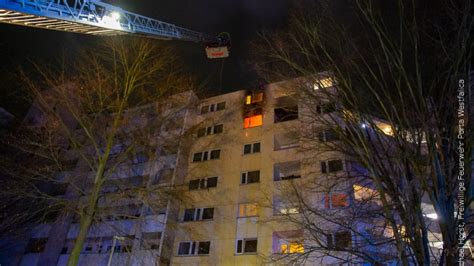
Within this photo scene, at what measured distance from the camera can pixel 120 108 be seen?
1436cm

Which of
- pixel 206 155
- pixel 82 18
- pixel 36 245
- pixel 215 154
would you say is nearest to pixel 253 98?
pixel 215 154

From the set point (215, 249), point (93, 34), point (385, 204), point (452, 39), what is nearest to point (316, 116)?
point (385, 204)

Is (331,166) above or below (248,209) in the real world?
above

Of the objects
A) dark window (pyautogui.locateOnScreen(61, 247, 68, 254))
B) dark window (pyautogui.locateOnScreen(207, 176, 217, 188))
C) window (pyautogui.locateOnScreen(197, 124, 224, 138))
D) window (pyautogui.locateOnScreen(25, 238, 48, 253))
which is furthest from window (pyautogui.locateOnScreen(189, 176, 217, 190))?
window (pyautogui.locateOnScreen(25, 238, 48, 253))

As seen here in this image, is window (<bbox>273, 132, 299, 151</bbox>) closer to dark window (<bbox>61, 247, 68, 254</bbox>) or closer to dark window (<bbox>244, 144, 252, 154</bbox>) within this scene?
dark window (<bbox>244, 144, 252, 154</bbox>)

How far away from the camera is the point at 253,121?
23516 millimetres

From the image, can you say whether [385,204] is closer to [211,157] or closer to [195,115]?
[211,157]

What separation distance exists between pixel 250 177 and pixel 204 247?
5.56m

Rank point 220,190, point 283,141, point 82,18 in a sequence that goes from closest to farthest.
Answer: point 82,18 → point 220,190 → point 283,141

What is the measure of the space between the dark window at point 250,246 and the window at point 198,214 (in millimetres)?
3360

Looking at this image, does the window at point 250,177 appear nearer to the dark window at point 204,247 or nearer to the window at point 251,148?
the window at point 251,148

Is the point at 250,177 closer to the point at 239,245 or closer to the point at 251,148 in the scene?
the point at 251,148

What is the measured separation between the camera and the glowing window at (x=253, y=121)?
23.2 m

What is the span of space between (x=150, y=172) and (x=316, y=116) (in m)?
18.3
